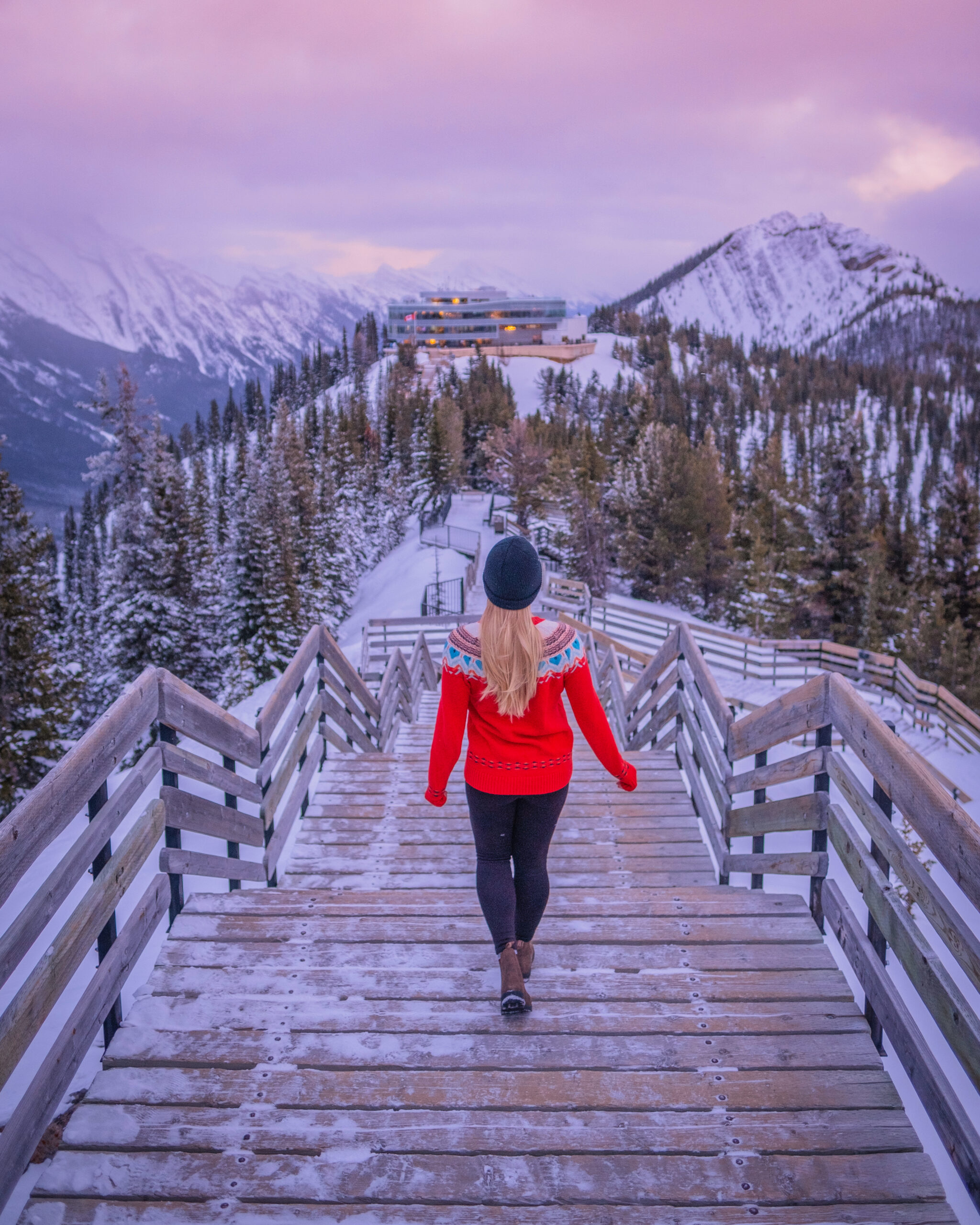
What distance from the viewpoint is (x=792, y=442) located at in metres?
121

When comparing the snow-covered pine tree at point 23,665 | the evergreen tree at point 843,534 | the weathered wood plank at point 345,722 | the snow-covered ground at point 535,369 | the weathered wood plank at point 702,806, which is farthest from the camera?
the snow-covered ground at point 535,369

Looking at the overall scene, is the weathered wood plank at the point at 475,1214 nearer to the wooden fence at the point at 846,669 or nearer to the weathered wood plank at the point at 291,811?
the weathered wood plank at the point at 291,811

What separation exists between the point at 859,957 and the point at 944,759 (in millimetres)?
16299

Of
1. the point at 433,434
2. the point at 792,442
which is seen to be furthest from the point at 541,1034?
the point at 792,442

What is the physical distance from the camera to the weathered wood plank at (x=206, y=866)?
135 inches

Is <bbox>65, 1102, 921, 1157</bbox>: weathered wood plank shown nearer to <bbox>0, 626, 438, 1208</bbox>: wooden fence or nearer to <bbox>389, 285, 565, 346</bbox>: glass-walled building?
<bbox>0, 626, 438, 1208</bbox>: wooden fence

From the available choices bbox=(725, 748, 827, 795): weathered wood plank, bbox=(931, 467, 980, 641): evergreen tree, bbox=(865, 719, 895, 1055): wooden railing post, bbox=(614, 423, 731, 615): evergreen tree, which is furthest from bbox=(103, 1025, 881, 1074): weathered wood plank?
bbox=(931, 467, 980, 641): evergreen tree

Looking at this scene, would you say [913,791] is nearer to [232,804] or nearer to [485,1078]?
[485,1078]

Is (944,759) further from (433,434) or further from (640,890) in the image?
(433,434)

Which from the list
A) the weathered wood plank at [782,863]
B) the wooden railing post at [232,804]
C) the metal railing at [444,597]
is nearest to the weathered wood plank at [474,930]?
the weathered wood plank at [782,863]

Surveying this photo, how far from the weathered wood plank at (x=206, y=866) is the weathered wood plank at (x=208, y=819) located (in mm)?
101

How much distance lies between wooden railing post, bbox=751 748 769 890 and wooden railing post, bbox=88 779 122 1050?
2943 mm

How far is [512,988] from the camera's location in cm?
291

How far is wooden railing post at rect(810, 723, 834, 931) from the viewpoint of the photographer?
3.51 meters
